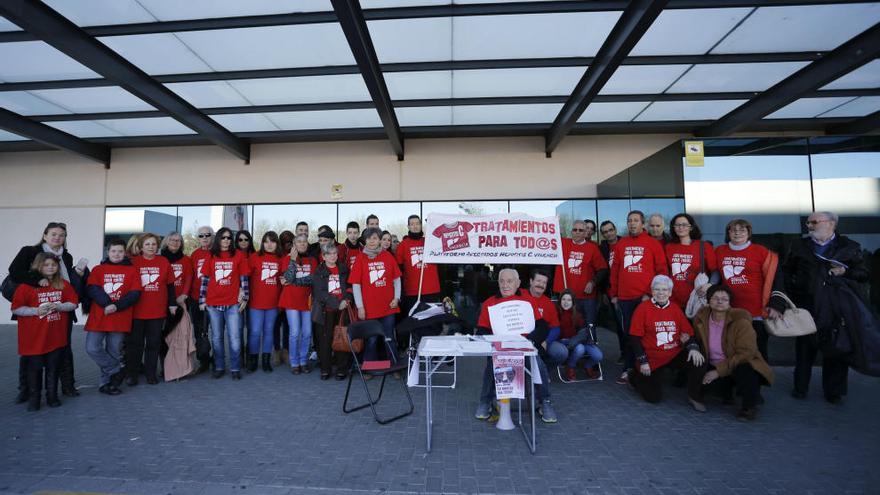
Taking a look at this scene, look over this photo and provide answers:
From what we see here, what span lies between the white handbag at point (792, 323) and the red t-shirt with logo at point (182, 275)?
695cm

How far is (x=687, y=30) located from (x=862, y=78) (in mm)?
3847

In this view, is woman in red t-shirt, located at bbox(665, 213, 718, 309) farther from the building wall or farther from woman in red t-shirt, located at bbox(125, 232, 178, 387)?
woman in red t-shirt, located at bbox(125, 232, 178, 387)

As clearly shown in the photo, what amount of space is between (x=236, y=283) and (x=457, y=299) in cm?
517

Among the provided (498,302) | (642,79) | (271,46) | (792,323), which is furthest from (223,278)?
(642,79)

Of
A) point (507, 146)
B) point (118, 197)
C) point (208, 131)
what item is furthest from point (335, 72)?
point (118, 197)

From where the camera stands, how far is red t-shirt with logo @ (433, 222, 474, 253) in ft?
17.2

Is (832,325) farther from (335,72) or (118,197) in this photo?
(118,197)

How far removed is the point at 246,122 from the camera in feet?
25.9

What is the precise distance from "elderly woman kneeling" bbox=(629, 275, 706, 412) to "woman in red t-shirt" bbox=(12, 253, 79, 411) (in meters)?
6.12

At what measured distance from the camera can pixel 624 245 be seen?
479cm

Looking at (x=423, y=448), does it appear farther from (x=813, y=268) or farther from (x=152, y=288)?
(x=813, y=268)

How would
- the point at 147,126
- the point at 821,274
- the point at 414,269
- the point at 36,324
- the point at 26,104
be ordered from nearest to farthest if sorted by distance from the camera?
the point at 36,324 → the point at 821,274 → the point at 414,269 → the point at 26,104 → the point at 147,126

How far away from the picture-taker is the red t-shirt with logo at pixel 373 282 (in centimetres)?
471

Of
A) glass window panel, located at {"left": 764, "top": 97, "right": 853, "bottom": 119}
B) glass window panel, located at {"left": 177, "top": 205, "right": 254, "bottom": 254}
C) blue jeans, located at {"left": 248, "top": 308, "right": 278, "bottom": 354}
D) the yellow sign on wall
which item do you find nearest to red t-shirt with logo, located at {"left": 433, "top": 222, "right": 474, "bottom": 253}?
blue jeans, located at {"left": 248, "top": 308, "right": 278, "bottom": 354}
